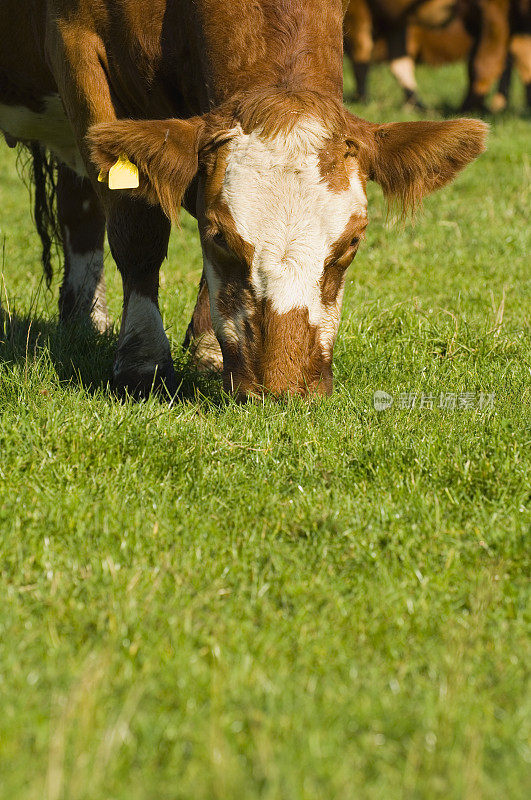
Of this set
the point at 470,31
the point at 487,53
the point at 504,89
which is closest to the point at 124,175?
the point at 487,53

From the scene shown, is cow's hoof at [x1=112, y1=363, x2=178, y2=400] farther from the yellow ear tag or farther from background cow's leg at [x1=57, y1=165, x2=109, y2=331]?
background cow's leg at [x1=57, y1=165, x2=109, y2=331]

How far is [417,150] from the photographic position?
13.7 feet

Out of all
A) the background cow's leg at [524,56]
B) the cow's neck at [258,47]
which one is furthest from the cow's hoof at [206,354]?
the background cow's leg at [524,56]

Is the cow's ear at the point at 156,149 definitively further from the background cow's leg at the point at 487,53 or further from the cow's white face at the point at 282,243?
the background cow's leg at the point at 487,53

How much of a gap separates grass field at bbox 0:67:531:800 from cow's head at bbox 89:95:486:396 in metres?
0.25

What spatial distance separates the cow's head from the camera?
3.84m

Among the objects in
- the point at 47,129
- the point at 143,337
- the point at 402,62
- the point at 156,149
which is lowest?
the point at 402,62

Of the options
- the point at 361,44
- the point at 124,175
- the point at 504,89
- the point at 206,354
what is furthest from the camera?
the point at 504,89

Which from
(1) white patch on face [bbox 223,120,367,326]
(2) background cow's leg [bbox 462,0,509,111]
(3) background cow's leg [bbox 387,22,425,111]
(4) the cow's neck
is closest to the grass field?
(1) white patch on face [bbox 223,120,367,326]

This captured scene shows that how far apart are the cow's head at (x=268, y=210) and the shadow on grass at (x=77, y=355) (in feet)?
1.67

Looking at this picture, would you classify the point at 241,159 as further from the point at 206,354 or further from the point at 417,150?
the point at 206,354

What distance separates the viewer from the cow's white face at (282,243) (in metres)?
3.83

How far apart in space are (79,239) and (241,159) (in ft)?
8.00

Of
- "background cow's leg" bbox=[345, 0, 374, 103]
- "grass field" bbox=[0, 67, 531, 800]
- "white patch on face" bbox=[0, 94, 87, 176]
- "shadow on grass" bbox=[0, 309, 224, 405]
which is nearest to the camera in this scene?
"grass field" bbox=[0, 67, 531, 800]
